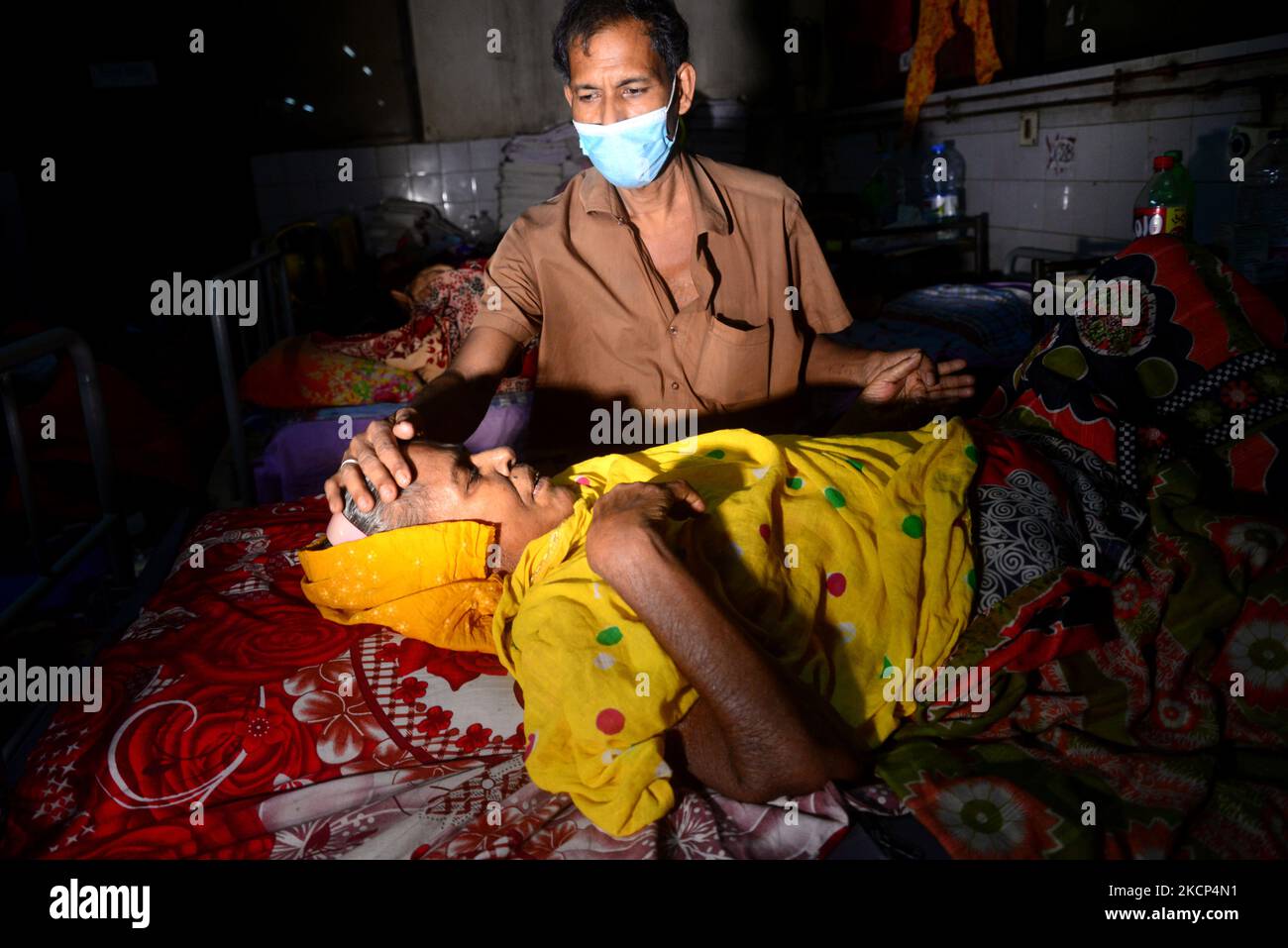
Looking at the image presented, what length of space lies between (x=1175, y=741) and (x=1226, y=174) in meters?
2.99

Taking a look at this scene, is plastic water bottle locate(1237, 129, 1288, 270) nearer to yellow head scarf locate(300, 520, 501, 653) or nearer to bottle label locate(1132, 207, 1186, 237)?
bottle label locate(1132, 207, 1186, 237)

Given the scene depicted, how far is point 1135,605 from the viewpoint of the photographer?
5.49 ft

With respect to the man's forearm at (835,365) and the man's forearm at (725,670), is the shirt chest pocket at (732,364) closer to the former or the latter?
the man's forearm at (835,365)

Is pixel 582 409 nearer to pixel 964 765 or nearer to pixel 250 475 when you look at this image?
pixel 964 765

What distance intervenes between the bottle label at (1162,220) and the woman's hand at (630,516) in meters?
2.54

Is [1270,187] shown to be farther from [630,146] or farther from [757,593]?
[757,593]

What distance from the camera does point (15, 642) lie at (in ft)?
9.83

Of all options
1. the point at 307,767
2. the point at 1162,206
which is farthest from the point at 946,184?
the point at 307,767

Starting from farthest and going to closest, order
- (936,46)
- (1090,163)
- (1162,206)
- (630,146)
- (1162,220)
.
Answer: (936,46) < (1090,163) < (1162,206) < (1162,220) < (630,146)

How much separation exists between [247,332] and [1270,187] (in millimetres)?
4947

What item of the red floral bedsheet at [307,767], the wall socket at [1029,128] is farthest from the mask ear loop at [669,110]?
the wall socket at [1029,128]

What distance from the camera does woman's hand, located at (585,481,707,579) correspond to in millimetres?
1434

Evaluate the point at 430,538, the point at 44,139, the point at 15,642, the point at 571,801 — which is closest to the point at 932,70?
the point at 430,538
